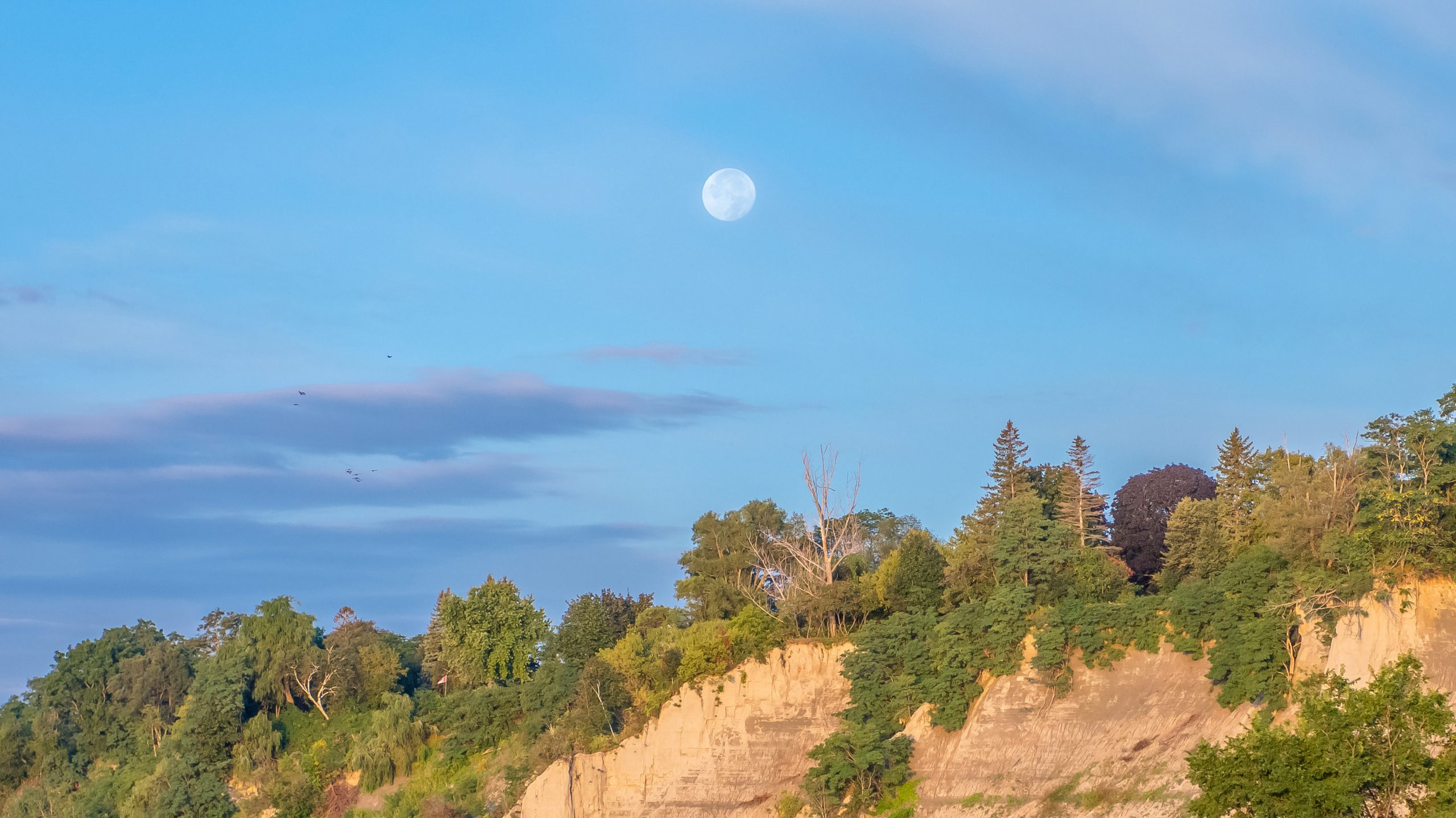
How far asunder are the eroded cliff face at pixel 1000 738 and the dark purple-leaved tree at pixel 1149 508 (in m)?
12.3

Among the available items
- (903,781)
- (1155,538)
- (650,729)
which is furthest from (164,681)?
(1155,538)

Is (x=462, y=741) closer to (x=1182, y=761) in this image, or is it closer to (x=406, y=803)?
(x=406, y=803)

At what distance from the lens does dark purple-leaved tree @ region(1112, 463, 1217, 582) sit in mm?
71312

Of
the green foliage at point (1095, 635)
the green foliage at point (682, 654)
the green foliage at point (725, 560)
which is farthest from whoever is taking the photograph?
the green foliage at point (725, 560)

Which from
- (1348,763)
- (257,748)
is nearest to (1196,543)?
(1348,763)

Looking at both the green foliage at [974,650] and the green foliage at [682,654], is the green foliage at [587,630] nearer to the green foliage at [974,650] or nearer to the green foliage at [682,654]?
the green foliage at [682,654]

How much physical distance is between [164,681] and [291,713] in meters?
13.6

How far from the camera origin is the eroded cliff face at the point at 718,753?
67.3m

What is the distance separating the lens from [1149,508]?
72.8 metres

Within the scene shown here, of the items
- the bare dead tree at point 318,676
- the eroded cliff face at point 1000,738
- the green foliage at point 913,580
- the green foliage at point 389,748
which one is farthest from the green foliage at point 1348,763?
the bare dead tree at point 318,676

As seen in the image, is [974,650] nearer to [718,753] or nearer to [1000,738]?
[1000,738]

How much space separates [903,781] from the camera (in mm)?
61656

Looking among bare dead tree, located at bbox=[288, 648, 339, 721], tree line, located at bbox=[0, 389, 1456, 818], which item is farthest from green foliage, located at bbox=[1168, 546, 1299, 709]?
bare dead tree, located at bbox=[288, 648, 339, 721]

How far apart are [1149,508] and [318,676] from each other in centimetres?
5052
